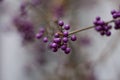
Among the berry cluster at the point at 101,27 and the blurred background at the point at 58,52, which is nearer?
the berry cluster at the point at 101,27

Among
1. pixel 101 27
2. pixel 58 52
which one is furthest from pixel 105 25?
pixel 58 52

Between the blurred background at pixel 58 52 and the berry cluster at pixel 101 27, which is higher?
the blurred background at pixel 58 52

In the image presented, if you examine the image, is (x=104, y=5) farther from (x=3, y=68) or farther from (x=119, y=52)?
(x=3, y=68)

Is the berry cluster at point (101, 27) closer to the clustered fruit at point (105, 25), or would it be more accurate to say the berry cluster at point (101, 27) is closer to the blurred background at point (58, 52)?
the clustered fruit at point (105, 25)

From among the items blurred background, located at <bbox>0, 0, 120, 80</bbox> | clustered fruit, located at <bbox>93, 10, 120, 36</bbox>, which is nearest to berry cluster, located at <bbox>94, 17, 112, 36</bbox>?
clustered fruit, located at <bbox>93, 10, 120, 36</bbox>

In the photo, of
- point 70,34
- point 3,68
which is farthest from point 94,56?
point 70,34

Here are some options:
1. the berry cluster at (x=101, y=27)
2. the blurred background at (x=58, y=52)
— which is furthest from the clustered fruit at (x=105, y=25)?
the blurred background at (x=58, y=52)

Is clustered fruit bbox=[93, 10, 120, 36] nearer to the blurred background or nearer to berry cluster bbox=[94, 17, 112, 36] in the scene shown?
berry cluster bbox=[94, 17, 112, 36]

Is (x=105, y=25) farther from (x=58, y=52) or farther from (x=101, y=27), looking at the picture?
(x=58, y=52)
